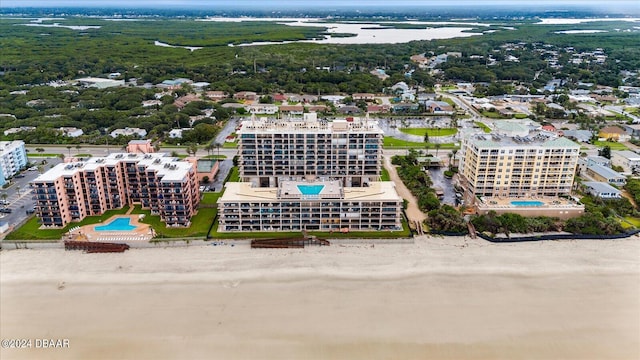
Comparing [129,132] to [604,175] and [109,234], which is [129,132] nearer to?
[109,234]

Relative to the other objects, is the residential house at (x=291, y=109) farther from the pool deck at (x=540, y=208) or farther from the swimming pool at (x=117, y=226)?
the pool deck at (x=540, y=208)

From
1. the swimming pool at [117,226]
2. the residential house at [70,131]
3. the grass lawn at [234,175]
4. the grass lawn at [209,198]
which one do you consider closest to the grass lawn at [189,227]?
the swimming pool at [117,226]

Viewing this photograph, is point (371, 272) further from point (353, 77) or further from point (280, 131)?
point (353, 77)

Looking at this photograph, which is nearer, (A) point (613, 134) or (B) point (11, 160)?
(B) point (11, 160)

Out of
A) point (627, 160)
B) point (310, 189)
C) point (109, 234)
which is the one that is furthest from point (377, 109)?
point (109, 234)

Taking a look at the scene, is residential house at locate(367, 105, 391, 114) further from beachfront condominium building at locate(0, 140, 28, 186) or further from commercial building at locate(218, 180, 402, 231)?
beachfront condominium building at locate(0, 140, 28, 186)
